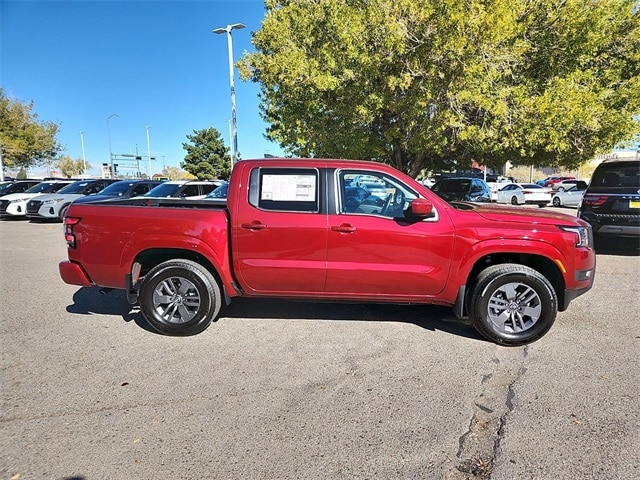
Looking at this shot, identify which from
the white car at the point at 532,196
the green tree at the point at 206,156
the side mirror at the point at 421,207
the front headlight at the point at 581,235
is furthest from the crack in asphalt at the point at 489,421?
the green tree at the point at 206,156

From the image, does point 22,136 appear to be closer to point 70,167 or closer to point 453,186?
point 453,186

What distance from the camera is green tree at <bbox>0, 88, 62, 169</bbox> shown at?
31.5m

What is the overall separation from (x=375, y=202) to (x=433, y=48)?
19.8ft

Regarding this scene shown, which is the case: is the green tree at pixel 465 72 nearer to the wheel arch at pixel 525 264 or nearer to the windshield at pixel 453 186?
the windshield at pixel 453 186

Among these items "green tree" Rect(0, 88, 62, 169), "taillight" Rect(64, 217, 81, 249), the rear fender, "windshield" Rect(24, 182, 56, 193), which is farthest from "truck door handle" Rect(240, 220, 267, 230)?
"green tree" Rect(0, 88, 62, 169)

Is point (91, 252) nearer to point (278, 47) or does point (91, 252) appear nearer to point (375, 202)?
point (375, 202)

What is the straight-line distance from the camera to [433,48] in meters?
8.82

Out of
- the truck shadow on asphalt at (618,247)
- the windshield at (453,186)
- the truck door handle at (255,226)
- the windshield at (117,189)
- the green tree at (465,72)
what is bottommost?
the truck shadow on asphalt at (618,247)

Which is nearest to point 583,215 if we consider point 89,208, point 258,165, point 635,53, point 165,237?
point 635,53

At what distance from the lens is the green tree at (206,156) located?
2103 inches

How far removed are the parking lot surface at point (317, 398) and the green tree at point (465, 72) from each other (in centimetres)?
603

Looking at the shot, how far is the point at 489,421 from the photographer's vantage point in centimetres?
292

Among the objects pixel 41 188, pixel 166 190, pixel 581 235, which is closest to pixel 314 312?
pixel 581 235

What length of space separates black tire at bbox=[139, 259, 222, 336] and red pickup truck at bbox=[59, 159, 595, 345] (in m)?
0.01
